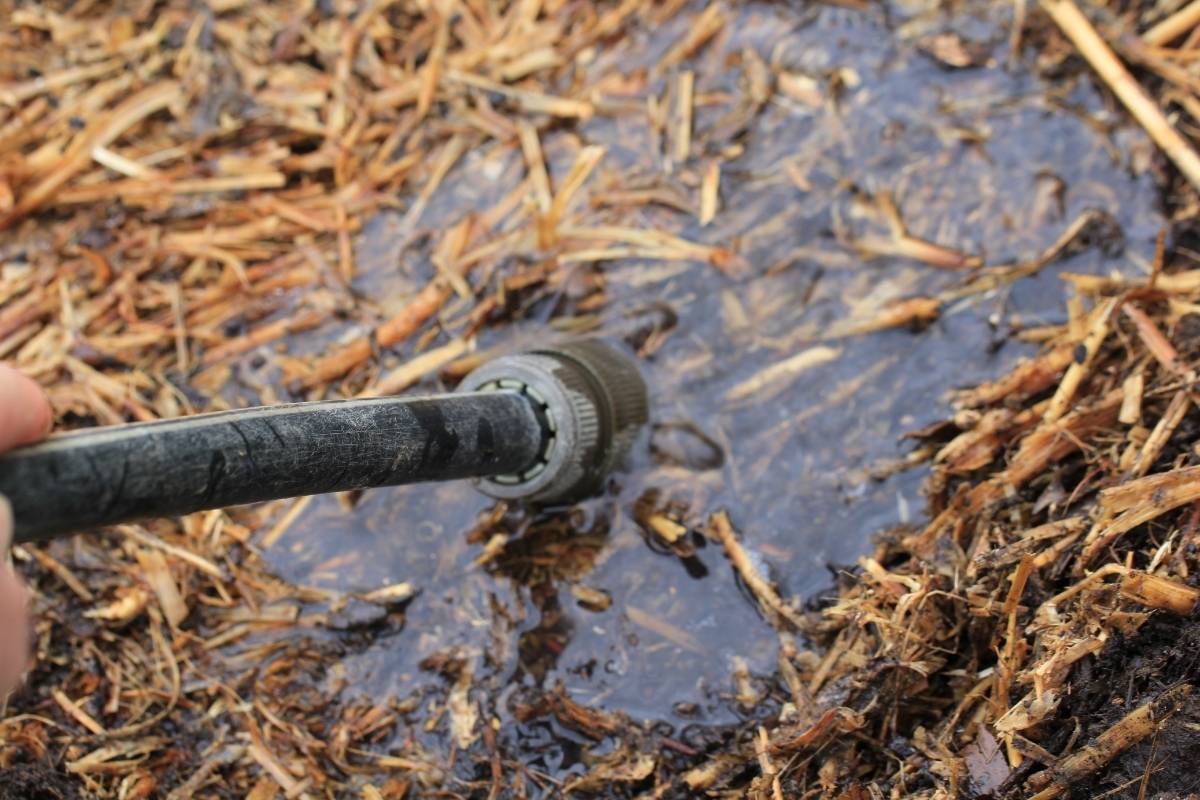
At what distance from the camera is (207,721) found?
113 inches

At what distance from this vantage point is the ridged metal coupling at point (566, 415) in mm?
2898

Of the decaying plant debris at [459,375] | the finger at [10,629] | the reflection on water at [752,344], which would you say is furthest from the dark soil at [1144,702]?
the finger at [10,629]

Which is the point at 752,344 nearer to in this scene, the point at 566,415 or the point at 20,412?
the point at 566,415

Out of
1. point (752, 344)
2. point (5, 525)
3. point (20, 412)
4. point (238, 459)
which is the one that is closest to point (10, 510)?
point (5, 525)

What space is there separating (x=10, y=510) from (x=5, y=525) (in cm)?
5

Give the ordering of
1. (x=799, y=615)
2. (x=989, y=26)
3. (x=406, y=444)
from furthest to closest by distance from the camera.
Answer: (x=989, y=26), (x=799, y=615), (x=406, y=444)

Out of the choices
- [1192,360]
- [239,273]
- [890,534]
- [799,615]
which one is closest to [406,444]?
[799,615]

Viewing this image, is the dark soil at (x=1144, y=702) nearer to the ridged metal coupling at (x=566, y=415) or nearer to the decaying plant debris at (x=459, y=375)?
the decaying plant debris at (x=459, y=375)

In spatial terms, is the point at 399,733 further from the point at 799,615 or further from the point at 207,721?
the point at 799,615

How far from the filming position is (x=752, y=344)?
331 centimetres

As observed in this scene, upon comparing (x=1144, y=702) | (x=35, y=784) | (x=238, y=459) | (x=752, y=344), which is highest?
(x=238, y=459)

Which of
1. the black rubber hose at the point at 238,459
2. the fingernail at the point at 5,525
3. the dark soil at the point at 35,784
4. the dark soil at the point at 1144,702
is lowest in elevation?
the dark soil at the point at 35,784

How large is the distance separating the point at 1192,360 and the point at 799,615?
126 cm

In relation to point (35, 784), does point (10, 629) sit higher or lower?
higher
